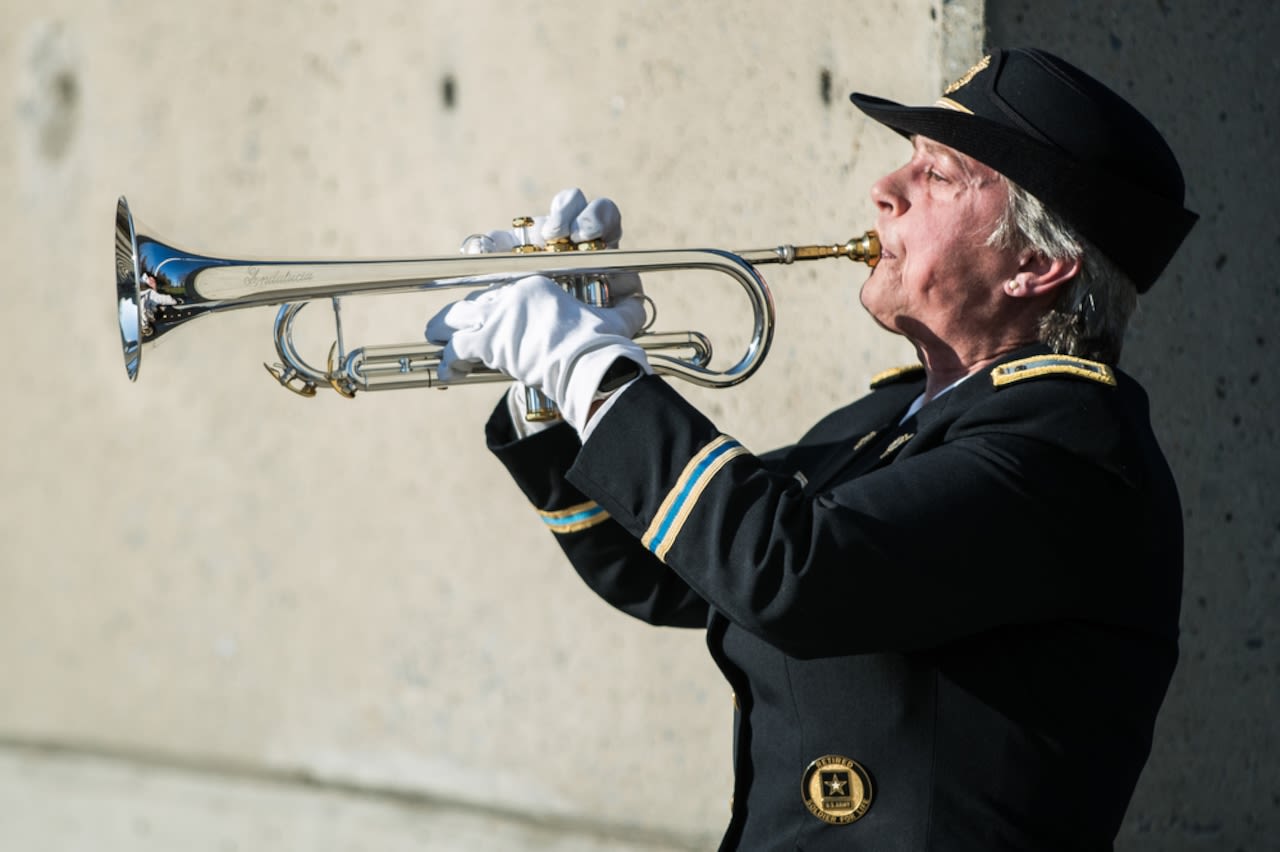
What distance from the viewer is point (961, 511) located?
1.69 meters

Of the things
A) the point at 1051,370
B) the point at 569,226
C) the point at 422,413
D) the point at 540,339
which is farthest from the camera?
the point at 422,413

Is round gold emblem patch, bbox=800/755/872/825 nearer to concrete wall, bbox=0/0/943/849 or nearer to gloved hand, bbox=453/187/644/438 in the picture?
gloved hand, bbox=453/187/644/438

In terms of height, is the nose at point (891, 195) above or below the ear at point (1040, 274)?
above

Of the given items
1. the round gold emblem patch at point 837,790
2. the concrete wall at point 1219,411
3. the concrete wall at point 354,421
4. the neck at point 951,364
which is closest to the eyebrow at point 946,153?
the neck at point 951,364

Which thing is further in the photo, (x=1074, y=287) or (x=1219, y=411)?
(x=1219, y=411)

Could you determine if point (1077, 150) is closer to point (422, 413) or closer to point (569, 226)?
point (569, 226)

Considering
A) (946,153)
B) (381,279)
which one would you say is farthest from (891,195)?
(381,279)

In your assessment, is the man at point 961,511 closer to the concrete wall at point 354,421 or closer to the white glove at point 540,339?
the white glove at point 540,339

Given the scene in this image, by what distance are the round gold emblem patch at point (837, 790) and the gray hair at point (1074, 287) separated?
2.02 ft

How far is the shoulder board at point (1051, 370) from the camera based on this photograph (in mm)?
A: 1802

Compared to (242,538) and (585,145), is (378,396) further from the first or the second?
(585,145)

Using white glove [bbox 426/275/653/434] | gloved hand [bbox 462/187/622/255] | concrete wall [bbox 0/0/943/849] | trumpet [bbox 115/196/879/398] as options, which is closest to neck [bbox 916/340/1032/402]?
trumpet [bbox 115/196/879/398]

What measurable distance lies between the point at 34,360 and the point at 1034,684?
385cm

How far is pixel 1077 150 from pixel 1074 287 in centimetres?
19
